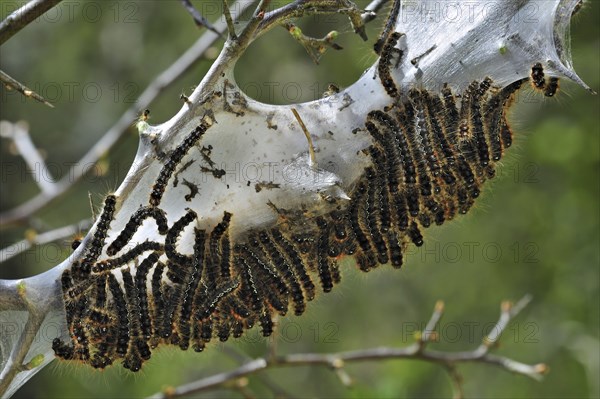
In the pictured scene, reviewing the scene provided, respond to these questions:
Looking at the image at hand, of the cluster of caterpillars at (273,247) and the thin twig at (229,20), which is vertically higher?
the thin twig at (229,20)

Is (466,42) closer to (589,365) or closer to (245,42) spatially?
(245,42)

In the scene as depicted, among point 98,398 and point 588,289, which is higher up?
point 588,289

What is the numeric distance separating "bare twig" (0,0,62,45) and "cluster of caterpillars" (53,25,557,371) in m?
0.81

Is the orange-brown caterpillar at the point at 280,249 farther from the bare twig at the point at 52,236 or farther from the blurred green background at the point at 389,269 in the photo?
the blurred green background at the point at 389,269

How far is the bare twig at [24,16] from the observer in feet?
10.5

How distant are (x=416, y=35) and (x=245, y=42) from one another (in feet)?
4.00

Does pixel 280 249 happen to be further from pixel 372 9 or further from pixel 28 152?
pixel 28 152

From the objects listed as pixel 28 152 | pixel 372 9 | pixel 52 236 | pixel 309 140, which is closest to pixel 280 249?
pixel 309 140

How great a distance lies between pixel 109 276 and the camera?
360 centimetres

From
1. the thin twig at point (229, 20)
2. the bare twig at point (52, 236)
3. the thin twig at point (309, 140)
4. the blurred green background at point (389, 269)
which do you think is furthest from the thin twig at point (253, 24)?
the blurred green background at point (389, 269)

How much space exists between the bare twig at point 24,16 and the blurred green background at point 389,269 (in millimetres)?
2164

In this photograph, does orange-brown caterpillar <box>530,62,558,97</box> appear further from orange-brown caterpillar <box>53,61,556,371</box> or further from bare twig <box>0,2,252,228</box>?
bare twig <box>0,2,252,228</box>

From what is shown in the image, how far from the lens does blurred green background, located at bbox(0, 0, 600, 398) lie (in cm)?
732

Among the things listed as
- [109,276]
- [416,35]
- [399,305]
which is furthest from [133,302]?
[399,305]
